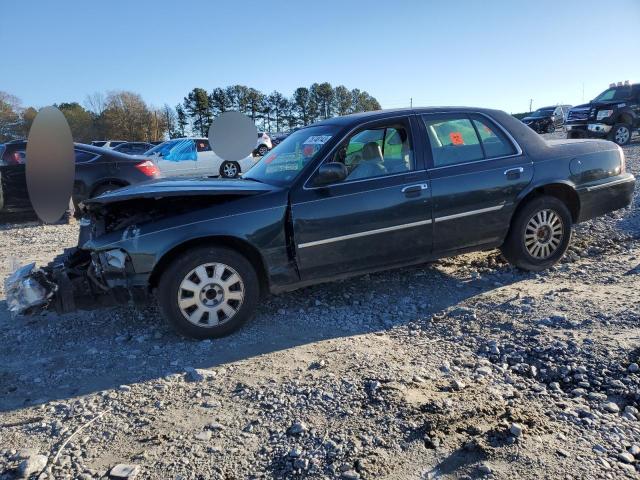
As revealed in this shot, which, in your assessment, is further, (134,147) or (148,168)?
(134,147)

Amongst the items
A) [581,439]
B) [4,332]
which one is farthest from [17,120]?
[581,439]

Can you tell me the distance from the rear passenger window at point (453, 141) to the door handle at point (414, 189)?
271mm

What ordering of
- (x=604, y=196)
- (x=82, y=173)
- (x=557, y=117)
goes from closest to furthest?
(x=604, y=196), (x=82, y=173), (x=557, y=117)

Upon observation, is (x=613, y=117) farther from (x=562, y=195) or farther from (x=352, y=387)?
(x=352, y=387)

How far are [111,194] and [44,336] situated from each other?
52.5 inches

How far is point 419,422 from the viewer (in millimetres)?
2684

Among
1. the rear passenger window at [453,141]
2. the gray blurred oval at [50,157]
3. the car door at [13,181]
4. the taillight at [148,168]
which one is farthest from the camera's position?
the taillight at [148,168]

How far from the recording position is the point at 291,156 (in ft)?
15.0

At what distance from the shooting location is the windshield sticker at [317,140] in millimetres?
4355

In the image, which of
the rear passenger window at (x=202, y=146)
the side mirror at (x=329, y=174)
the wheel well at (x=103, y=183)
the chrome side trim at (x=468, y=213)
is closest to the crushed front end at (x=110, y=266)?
the side mirror at (x=329, y=174)

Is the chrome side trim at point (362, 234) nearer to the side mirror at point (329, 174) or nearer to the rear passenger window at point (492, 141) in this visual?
the side mirror at point (329, 174)

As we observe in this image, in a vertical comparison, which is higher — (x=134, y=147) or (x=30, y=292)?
(x=134, y=147)

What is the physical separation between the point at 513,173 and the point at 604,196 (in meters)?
1.28

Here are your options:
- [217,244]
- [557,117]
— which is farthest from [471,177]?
[557,117]
